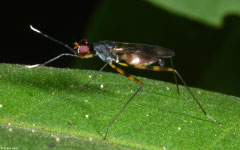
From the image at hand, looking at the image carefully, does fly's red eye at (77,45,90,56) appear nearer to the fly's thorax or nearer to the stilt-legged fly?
the stilt-legged fly

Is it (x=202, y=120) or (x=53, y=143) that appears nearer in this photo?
(x=53, y=143)

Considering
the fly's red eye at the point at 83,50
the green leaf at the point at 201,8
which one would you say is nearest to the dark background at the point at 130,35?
the green leaf at the point at 201,8

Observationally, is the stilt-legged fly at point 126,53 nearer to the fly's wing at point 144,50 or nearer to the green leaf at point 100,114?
the fly's wing at point 144,50

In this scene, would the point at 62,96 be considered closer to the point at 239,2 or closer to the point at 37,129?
the point at 37,129

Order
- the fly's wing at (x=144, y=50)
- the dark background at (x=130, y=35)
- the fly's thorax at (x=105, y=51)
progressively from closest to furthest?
the fly's wing at (x=144, y=50) → the fly's thorax at (x=105, y=51) → the dark background at (x=130, y=35)

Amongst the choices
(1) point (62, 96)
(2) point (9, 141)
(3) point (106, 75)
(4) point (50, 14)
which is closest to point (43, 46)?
(4) point (50, 14)

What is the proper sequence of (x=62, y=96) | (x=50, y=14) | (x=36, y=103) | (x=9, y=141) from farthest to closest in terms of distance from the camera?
(x=50, y=14) < (x=62, y=96) < (x=36, y=103) < (x=9, y=141)

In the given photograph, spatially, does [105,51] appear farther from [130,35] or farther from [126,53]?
[130,35]
